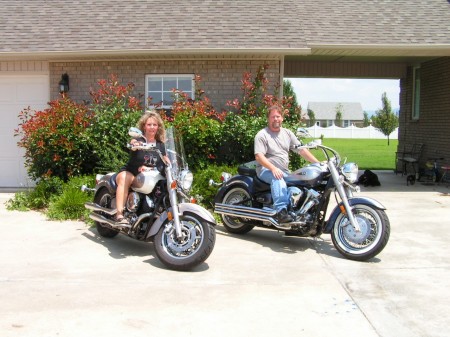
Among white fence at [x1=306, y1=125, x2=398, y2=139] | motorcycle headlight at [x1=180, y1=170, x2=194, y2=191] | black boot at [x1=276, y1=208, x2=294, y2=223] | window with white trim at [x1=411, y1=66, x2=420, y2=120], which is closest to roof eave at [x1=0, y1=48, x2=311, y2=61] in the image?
black boot at [x1=276, y1=208, x2=294, y2=223]

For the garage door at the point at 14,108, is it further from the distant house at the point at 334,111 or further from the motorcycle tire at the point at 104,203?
the distant house at the point at 334,111

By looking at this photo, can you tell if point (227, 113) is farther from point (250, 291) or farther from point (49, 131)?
point (250, 291)

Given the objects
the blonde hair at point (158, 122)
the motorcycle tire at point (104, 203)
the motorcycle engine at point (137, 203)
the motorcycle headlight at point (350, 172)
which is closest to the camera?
the motorcycle engine at point (137, 203)

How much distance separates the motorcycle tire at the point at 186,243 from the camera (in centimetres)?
532

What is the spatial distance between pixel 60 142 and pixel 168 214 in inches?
171

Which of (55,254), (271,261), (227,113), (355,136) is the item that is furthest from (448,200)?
(355,136)

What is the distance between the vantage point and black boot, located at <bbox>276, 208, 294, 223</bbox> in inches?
247

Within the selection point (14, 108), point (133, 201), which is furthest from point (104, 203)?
point (14, 108)

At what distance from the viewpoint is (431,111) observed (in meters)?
13.9

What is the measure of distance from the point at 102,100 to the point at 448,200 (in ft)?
23.3

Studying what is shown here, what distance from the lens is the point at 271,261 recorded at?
5.96 m

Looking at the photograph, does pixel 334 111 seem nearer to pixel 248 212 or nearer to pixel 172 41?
pixel 172 41

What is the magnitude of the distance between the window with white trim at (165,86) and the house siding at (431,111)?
677 centimetres

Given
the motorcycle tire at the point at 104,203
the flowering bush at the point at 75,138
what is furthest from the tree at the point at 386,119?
the motorcycle tire at the point at 104,203
